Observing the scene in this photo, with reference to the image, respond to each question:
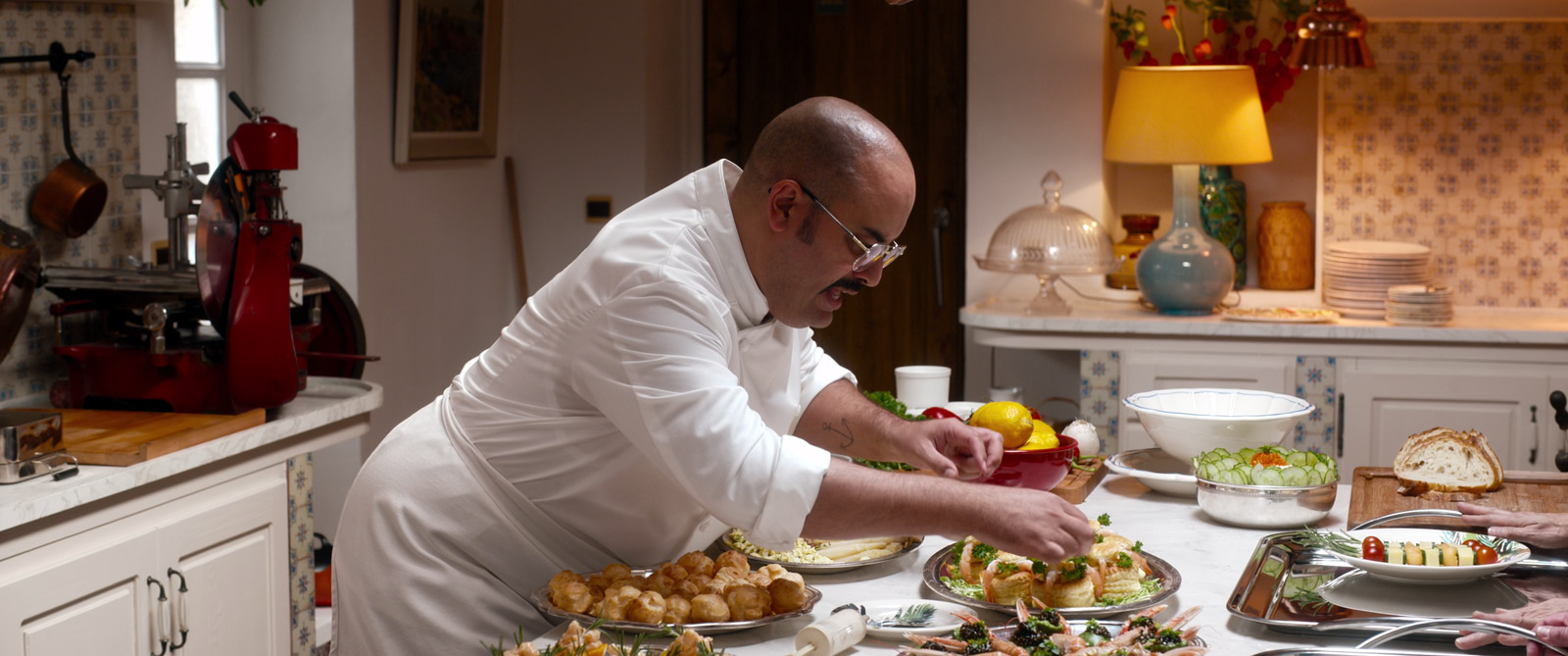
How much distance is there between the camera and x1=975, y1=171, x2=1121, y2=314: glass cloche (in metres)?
4.25

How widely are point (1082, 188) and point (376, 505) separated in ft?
10.4

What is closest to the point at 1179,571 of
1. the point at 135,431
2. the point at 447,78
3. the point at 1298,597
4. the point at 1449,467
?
the point at 1298,597

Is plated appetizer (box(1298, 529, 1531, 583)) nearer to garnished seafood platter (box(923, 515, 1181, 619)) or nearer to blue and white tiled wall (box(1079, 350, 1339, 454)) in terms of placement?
garnished seafood platter (box(923, 515, 1181, 619))

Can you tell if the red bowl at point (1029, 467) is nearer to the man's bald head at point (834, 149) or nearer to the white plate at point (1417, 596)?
the white plate at point (1417, 596)

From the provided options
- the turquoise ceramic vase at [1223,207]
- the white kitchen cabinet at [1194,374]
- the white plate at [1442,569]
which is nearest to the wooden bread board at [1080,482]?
the white plate at [1442,569]

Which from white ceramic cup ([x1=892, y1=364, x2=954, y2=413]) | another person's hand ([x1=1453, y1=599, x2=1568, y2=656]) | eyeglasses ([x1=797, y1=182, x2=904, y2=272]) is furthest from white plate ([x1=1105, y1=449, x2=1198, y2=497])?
eyeglasses ([x1=797, y1=182, x2=904, y2=272])

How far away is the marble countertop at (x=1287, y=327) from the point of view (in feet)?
12.9

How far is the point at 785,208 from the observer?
1.70m

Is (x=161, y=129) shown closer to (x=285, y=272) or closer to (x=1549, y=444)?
(x=285, y=272)

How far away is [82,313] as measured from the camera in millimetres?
3037

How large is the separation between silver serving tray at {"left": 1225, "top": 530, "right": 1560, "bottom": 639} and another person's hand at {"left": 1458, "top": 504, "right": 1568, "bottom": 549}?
0.09 metres

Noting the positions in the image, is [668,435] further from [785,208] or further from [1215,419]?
[1215,419]

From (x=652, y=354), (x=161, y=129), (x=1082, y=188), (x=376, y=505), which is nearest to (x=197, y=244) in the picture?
(x=161, y=129)

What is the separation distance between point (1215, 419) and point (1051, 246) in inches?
79.0
